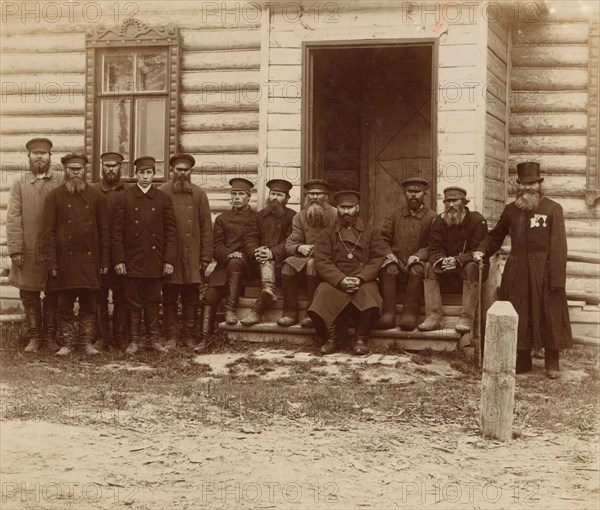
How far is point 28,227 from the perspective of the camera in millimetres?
9312

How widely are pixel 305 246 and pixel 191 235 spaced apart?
1264mm

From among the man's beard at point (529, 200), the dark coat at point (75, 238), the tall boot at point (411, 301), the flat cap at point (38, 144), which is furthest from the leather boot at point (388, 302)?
the flat cap at point (38, 144)

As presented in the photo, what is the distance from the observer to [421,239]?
31.3 feet

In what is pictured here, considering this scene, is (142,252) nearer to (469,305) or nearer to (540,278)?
(469,305)

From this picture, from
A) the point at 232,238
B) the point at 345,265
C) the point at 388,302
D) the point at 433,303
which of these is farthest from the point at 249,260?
the point at 433,303

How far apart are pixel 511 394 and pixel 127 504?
275 cm

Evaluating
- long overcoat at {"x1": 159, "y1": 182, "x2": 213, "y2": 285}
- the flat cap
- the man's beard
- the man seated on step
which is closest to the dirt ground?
the man seated on step

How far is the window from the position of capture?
37.0 ft

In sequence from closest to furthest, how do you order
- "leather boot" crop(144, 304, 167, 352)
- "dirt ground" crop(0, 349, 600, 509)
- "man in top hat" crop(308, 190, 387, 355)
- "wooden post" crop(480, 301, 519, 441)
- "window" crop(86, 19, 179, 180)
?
"dirt ground" crop(0, 349, 600, 509) < "wooden post" crop(480, 301, 519, 441) < "man in top hat" crop(308, 190, 387, 355) < "leather boot" crop(144, 304, 167, 352) < "window" crop(86, 19, 179, 180)

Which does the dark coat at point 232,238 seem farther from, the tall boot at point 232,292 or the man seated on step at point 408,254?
the man seated on step at point 408,254

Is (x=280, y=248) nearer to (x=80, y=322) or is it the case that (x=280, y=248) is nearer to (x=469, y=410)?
(x=80, y=322)

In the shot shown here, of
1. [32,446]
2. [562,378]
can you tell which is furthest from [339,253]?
[32,446]

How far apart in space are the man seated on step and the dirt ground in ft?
4.46

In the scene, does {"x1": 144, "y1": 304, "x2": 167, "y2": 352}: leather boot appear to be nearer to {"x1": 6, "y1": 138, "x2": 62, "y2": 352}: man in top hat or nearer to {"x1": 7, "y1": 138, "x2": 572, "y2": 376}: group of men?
{"x1": 7, "y1": 138, "x2": 572, "y2": 376}: group of men
